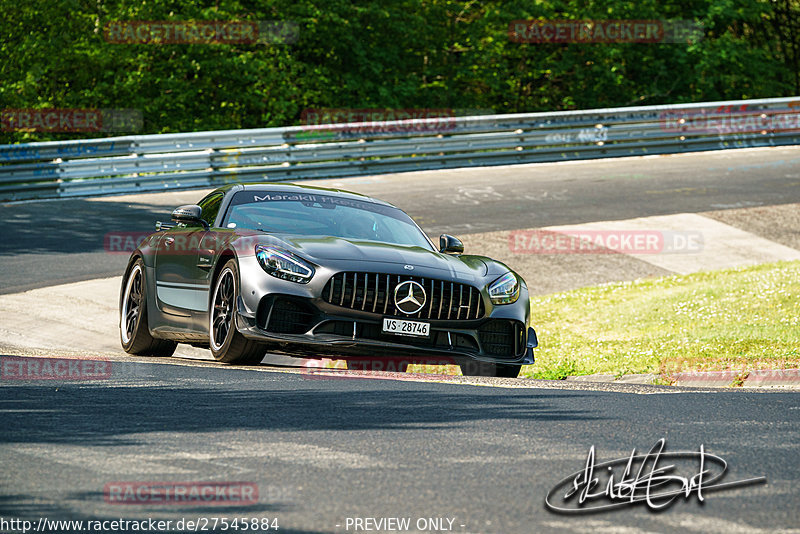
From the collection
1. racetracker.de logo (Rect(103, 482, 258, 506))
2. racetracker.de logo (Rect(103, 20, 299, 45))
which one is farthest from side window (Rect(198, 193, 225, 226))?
racetracker.de logo (Rect(103, 20, 299, 45))

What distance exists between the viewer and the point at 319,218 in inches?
380

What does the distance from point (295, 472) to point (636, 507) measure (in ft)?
4.97

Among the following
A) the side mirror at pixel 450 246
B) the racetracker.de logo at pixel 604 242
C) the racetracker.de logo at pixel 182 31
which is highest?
the racetracker.de logo at pixel 182 31

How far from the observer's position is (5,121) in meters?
28.2

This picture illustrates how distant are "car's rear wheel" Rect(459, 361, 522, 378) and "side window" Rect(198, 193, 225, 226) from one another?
2576 millimetres

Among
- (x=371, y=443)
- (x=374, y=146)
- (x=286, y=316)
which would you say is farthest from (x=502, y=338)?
(x=374, y=146)

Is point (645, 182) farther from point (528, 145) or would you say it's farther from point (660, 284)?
point (660, 284)

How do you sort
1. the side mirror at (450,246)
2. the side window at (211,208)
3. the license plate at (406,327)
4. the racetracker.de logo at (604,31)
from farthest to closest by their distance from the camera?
the racetracker.de logo at (604,31)
the side window at (211,208)
the side mirror at (450,246)
the license plate at (406,327)

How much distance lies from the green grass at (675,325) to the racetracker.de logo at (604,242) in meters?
2.01

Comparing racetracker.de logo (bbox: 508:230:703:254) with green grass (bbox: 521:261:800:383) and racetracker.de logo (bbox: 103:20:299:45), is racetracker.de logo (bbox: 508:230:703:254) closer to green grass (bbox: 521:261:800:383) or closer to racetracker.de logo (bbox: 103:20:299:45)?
green grass (bbox: 521:261:800:383)

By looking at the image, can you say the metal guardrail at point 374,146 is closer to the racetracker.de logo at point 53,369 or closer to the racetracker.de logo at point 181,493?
the racetracker.de logo at point 53,369

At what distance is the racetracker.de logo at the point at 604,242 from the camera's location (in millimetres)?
18047

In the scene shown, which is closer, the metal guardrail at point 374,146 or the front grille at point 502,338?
the front grille at point 502,338

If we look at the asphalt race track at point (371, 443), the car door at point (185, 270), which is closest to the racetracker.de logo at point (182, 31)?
the asphalt race track at point (371, 443)
